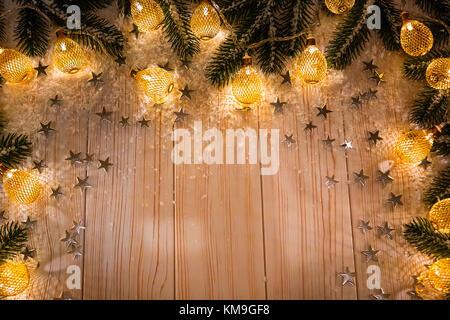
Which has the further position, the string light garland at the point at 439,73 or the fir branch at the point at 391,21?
the fir branch at the point at 391,21

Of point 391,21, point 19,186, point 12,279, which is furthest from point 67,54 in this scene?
point 391,21

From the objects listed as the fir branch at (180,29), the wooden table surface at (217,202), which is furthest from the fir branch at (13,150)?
the fir branch at (180,29)

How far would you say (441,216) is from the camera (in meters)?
0.93

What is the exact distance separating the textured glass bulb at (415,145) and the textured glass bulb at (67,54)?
988 millimetres

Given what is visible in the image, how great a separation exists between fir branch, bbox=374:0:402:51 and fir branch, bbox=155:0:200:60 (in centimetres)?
60

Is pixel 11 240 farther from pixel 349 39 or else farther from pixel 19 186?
pixel 349 39

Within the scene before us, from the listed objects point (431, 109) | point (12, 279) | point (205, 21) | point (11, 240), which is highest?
point (205, 21)

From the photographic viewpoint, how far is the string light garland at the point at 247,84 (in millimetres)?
1029

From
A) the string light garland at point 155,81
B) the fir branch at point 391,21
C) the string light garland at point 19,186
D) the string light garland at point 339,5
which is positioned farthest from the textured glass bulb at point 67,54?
the fir branch at point 391,21

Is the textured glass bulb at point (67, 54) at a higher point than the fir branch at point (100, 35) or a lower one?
lower

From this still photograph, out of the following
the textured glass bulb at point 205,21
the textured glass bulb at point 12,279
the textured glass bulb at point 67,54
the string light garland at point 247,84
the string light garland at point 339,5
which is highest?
the string light garland at point 339,5

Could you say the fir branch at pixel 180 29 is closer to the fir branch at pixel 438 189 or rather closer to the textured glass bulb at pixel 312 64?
the textured glass bulb at pixel 312 64

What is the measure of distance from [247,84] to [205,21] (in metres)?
0.22
